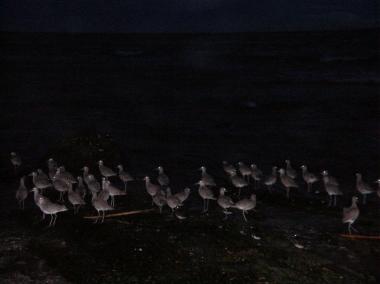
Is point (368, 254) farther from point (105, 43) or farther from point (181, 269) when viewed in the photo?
point (105, 43)

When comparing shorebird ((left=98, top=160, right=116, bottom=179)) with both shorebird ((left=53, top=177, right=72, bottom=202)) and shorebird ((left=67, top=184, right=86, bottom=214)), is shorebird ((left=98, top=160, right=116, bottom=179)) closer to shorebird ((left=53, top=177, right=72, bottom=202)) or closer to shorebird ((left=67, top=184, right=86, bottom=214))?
shorebird ((left=53, top=177, right=72, bottom=202))

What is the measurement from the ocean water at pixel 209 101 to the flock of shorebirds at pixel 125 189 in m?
3.19

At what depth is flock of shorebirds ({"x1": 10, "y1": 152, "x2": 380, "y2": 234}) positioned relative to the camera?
13367mm

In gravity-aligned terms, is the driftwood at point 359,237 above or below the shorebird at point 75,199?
below

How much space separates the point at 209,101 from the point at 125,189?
26.3 m

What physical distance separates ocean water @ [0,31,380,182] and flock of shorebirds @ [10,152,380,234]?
3188 mm

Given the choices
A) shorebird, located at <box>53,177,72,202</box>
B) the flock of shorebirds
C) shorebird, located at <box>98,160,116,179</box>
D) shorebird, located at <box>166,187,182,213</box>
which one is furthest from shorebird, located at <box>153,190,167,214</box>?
shorebird, located at <box>98,160,116,179</box>

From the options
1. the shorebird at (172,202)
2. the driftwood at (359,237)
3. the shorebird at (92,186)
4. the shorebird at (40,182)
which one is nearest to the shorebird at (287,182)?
the driftwood at (359,237)

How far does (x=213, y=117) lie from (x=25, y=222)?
864 inches

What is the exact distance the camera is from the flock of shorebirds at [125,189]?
1337 centimetres

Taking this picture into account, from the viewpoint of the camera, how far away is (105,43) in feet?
322

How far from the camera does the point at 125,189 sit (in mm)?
16469

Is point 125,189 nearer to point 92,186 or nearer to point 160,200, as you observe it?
point 92,186

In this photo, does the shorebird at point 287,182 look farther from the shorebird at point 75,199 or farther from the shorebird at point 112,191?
the shorebird at point 75,199
